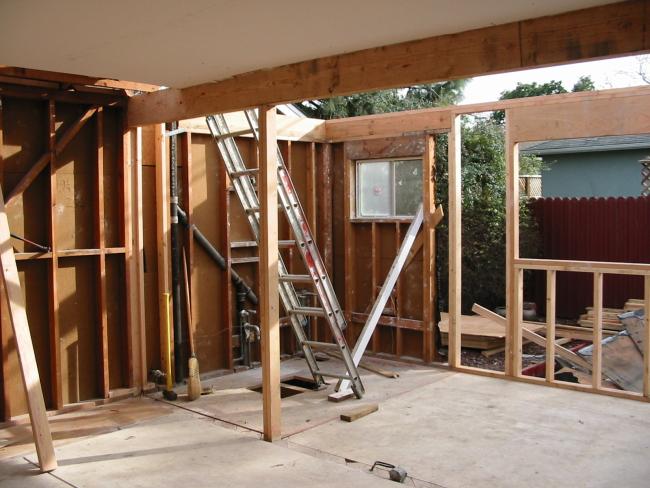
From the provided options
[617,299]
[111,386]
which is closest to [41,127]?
[111,386]

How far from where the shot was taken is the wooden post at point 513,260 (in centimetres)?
621

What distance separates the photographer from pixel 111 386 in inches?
228

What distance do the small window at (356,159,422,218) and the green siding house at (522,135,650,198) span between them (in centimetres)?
974

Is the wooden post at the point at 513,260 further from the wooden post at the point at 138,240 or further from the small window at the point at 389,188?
the wooden post at the point at 138,240

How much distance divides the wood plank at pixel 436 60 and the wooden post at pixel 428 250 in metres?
2.83

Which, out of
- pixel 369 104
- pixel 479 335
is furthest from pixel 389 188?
pixel 369 104

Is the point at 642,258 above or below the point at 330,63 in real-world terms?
below

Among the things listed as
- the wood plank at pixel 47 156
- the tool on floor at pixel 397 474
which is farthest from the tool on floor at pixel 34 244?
the tool on floor at pixel 397 474

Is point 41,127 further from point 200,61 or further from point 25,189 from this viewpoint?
point 200,61

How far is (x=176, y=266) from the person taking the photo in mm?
6125

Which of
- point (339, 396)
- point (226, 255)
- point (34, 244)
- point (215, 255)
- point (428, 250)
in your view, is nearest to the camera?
point (34, 244)

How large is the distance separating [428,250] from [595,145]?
1173 cm

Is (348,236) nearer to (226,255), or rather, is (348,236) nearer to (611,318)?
(226,255)

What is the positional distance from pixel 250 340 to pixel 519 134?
352 cm
